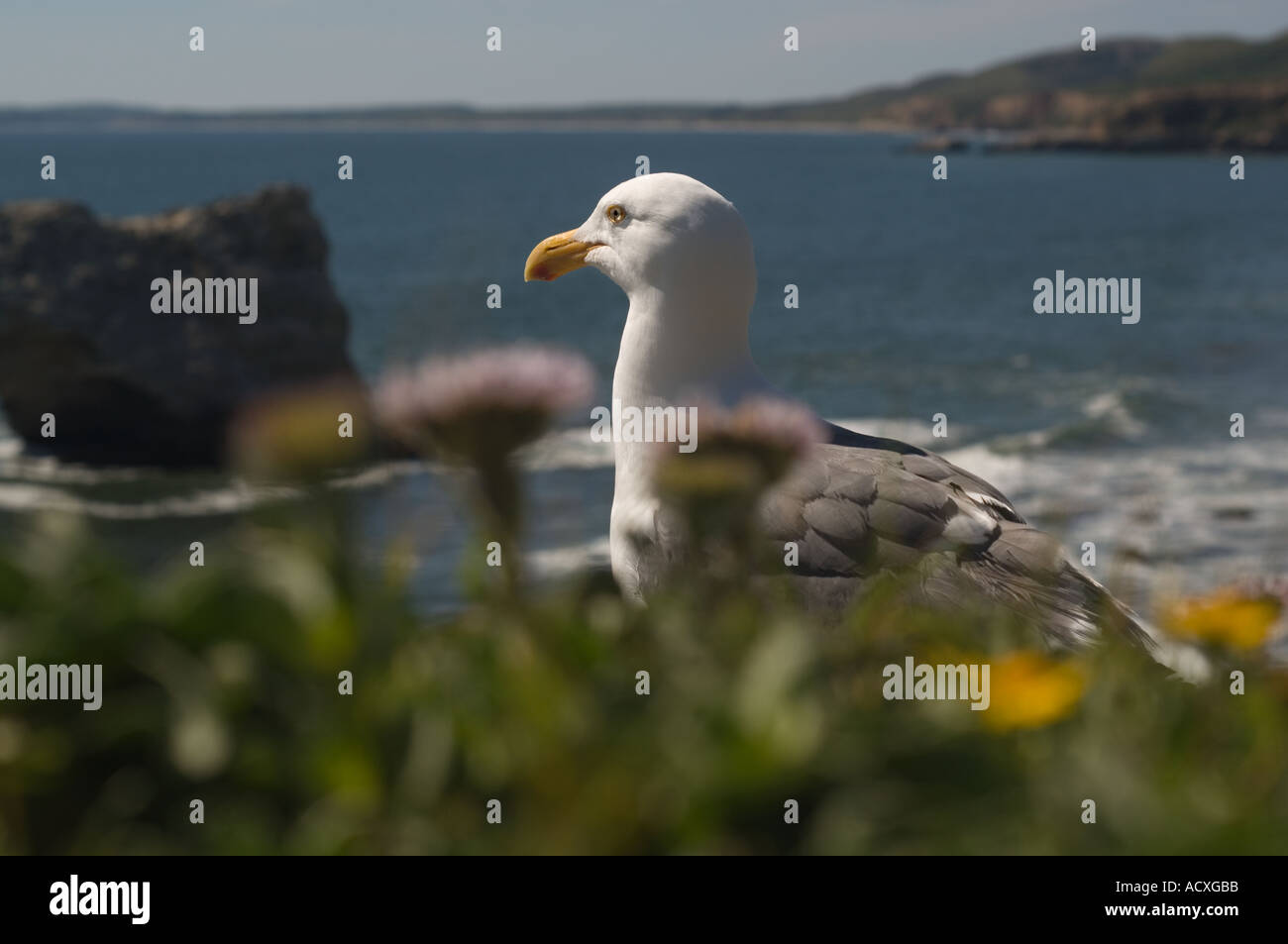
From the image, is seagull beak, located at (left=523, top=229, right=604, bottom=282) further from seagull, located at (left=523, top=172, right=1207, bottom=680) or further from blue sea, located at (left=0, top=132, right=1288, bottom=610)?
blue sea, located at (left=0, top=132, right=1288, bottom=610)

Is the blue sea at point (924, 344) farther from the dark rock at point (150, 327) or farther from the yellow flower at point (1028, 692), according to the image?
the dark rock at point (150, 327)

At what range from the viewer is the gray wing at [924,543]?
13.9 ft

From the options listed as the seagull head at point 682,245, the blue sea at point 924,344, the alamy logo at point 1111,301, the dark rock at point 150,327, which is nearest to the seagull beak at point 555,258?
the blue sea at point 924,344

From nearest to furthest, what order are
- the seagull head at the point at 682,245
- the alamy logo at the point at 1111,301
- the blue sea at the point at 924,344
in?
1. the blue sea at the point at 924,344
2. the seagull head at the point at 682,245
3. the alamy logo at the point at 1111,301

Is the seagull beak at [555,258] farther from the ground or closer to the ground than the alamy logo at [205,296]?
closer to the ground

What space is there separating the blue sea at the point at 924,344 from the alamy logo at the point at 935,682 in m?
0.65

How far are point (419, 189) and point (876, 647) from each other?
420 ft
